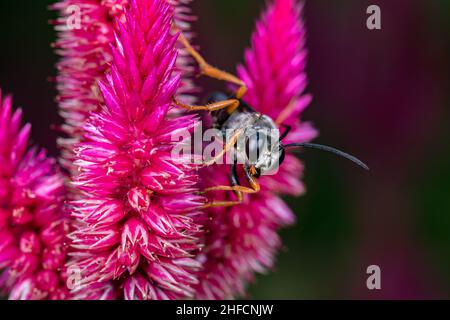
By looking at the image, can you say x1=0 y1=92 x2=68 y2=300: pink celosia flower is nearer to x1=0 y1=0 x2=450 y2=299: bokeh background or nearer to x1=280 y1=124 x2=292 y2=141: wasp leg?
x1=280 y1=124 x2=292 y2=141: wasp leg

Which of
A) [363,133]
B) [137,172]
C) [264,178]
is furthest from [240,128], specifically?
[363,133]

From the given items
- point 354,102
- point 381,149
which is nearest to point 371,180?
point 381,149

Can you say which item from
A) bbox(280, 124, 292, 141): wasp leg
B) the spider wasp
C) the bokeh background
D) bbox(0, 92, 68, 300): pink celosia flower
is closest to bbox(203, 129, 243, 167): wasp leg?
the spider wasp

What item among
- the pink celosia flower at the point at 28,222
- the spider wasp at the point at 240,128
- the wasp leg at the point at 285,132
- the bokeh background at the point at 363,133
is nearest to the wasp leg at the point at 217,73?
the spider wasp at the point at 240,128

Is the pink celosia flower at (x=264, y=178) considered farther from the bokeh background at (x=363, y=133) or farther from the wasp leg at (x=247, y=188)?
the bokeh background at (x=363, y=133)

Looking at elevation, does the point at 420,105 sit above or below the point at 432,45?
below
